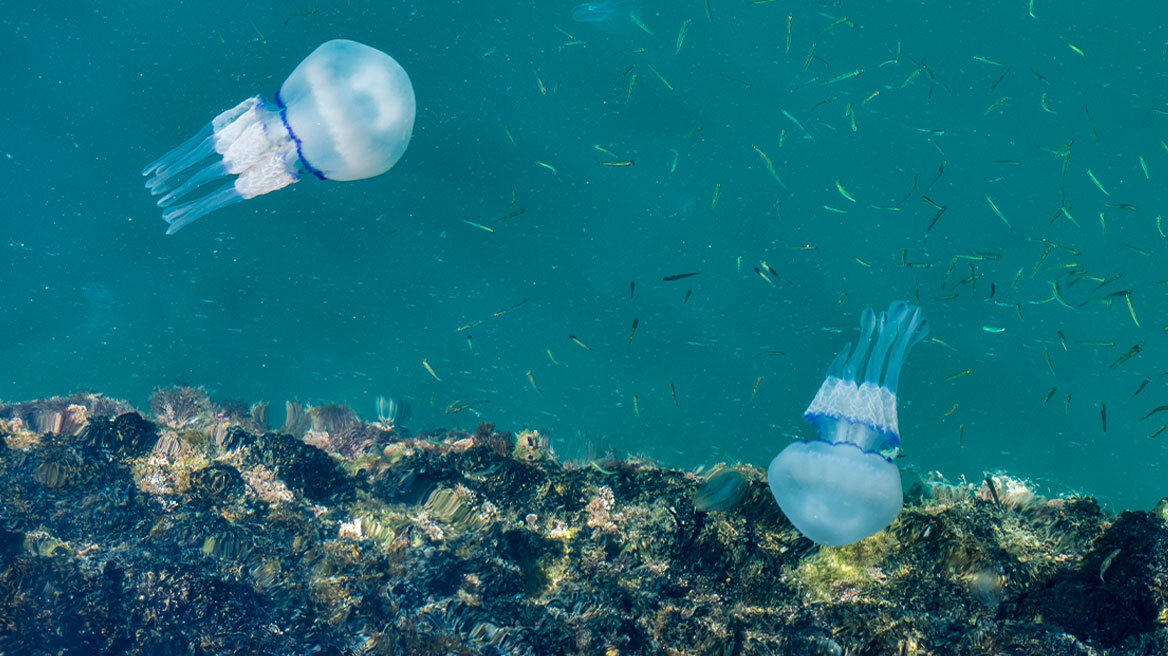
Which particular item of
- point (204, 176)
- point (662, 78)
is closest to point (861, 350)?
point (204, 176)

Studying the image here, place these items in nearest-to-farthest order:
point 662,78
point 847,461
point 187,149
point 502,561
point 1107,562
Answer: point 1107,562, point 847,461, point 502,561, point 187,149, point 662,78

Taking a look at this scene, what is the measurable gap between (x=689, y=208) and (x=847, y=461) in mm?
9885

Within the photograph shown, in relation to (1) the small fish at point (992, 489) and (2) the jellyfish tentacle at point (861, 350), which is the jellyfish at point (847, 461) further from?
(1) the small fish at point (992, 489)

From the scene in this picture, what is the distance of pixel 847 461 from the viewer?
10.0ft

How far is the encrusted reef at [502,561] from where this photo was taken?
2549 millimetres

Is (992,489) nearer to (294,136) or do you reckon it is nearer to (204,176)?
(294,136)

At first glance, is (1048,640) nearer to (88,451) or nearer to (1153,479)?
(88,451)

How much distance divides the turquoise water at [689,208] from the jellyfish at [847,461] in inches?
255

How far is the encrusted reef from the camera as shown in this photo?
255cm

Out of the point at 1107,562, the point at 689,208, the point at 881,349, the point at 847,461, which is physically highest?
the point at 689,208

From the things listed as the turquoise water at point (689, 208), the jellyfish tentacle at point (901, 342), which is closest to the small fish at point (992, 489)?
the jellyfish tentacle at point (901, 342)

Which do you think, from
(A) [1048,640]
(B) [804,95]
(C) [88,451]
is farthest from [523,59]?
(A) [1048,640]

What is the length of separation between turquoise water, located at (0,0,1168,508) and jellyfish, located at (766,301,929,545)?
6471mm

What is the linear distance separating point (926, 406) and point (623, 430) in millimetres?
6184
